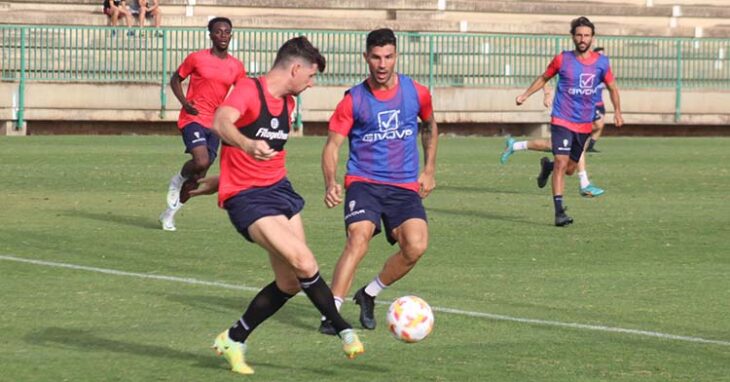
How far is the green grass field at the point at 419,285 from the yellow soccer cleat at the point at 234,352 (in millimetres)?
86

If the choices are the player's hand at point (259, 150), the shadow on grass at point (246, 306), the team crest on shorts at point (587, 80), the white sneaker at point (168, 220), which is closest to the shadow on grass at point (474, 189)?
the team crest on shorts at point (587, 80)

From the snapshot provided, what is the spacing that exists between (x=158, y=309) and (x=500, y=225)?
6.52 meters

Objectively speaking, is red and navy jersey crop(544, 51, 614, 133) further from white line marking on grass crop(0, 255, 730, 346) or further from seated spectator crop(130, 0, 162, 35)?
seated spectator crop(130, 0, 162, 35)

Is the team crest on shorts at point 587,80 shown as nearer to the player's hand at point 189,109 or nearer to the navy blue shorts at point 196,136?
the navy blue shorts at point 196,136

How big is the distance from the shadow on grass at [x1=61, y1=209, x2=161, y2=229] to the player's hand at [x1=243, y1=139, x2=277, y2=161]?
308 inches

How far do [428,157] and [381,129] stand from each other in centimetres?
42

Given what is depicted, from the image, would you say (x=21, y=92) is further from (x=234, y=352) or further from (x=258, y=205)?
(x=234, y=352)

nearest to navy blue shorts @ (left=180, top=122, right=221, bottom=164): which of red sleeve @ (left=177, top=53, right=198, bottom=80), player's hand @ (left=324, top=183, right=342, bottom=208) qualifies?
red sleeve @ (left=177, top=53, right=198, bottom=80)

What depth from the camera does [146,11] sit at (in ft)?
113

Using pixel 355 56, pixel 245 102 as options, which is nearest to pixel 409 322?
pixel 245 102

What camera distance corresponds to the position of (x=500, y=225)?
17062 mm

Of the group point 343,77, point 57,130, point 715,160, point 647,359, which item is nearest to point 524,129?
point 343,77

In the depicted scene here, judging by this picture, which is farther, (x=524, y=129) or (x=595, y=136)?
(x=524, y=129)

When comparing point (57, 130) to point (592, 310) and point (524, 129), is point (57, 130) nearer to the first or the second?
point (524, 129)
